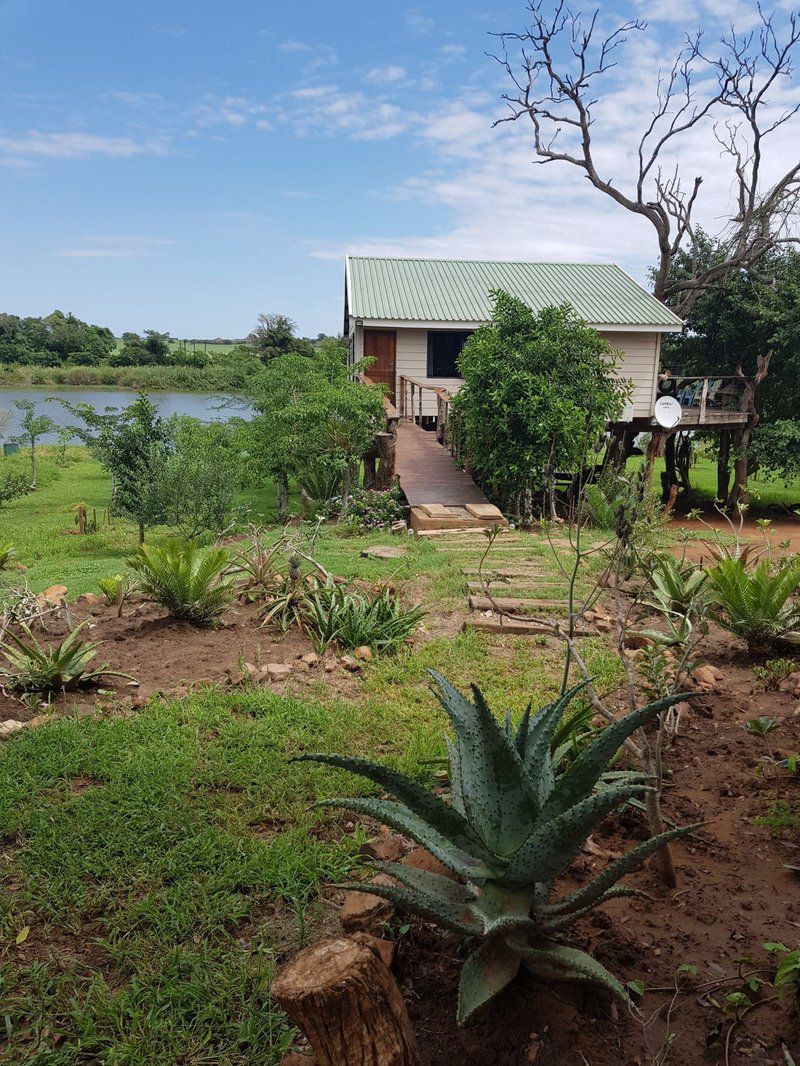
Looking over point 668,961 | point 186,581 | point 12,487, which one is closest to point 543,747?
point 668,961

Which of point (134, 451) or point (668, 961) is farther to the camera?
point (134, 451)

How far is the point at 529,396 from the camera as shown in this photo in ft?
38.2

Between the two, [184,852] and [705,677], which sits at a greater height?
[705,677]

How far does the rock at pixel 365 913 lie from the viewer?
2664 millimetres

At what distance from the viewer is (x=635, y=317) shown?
62.3 feet

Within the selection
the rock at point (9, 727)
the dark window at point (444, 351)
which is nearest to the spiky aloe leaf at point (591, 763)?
the rock at point (9, 727)

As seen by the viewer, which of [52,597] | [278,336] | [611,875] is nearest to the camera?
[611,875]

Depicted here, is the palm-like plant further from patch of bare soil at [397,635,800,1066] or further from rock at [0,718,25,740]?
rock at [0,718,25,740]

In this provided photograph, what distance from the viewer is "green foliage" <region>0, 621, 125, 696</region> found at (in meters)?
4.82

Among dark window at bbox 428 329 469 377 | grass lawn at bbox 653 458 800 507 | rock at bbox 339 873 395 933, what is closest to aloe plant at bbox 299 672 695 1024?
rock at bbox 339 873 395 933

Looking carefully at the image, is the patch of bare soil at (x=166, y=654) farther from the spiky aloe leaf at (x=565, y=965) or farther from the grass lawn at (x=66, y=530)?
the spiky aloe leaf at (x=565, y=965)

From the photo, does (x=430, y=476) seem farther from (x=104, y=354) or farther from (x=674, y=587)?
(x=104, y=354)

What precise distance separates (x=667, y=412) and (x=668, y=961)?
55.0 feet

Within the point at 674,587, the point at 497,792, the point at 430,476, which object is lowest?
the point at 674,587
